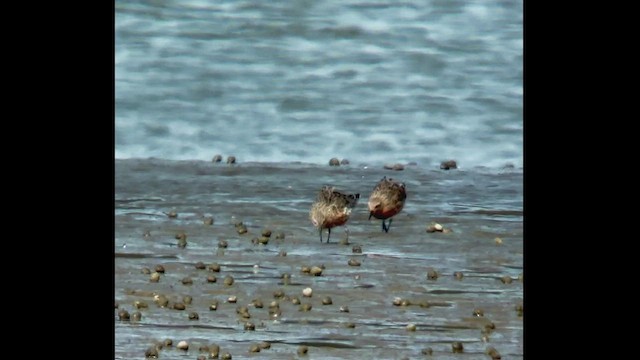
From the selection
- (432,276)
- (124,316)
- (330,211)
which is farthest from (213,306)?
(330,211)

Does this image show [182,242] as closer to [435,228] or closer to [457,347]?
[435,228]

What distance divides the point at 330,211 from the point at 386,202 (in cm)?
59

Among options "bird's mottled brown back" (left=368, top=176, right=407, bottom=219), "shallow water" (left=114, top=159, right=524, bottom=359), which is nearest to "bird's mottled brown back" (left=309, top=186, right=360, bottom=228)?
"shallow water" (left=114, top=159, right=524, bottom=359)

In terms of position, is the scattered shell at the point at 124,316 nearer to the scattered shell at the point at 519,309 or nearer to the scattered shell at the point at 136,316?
the scattered shell at the point at 136,316

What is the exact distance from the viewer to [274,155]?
11.6m

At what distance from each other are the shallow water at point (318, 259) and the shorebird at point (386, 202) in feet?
0.32

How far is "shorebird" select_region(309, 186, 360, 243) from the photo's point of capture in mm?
8500

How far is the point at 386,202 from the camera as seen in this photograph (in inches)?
351

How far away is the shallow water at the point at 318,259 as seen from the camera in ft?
19.8

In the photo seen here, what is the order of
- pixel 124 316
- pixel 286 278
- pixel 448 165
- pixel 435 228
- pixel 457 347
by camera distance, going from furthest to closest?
pixel 448 165 < pixel 435 228 < pixel 286 278 < pixel 124 316 < pixel 457 347

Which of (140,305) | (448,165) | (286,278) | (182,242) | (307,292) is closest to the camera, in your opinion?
(140,305)
